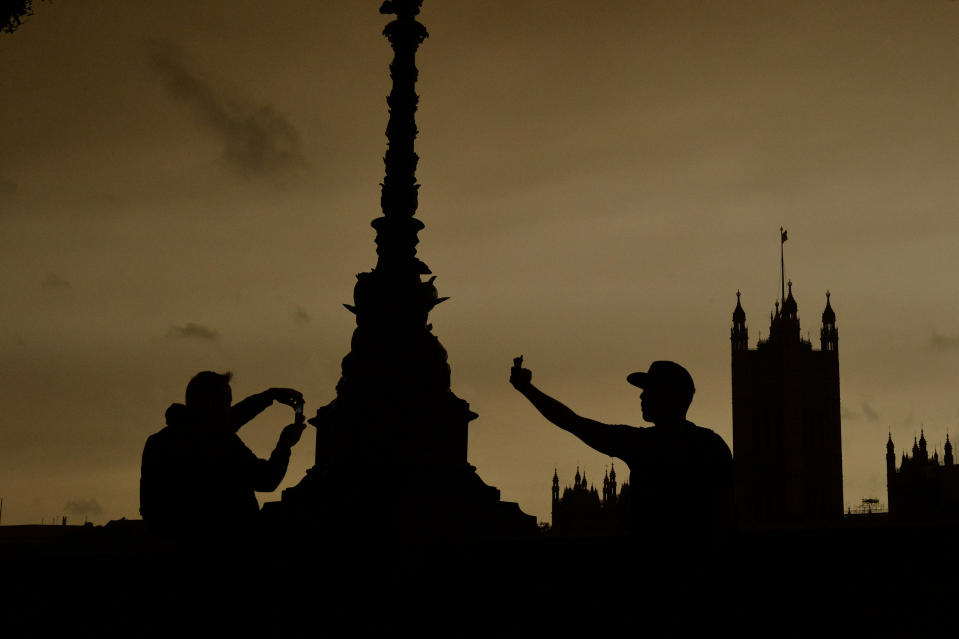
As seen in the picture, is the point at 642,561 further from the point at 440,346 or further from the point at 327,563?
the point at 440,346

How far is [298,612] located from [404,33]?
64.6 ft

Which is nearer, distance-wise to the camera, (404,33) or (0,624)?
(0,624)

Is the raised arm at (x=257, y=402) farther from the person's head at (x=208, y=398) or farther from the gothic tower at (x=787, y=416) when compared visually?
the gothic tower at (x=787, y=416)

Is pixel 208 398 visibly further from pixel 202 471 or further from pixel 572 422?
pixel 572 422

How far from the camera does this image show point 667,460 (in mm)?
4980

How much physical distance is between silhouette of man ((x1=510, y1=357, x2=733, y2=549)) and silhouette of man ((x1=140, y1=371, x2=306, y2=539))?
127 cm

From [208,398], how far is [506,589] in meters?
1.56

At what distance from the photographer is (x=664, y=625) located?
4.75 m

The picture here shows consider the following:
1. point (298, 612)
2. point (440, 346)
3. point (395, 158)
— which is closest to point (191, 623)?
point (298, 612)

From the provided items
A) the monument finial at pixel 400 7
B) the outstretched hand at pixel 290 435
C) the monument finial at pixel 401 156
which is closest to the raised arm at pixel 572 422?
the outstretched hand at pixel 290 435

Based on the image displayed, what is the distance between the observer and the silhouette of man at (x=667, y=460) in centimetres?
493

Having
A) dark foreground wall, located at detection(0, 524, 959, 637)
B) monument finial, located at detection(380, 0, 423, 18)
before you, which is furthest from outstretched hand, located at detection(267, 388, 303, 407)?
monument finial, located at detection(380, 0, 423, 18)

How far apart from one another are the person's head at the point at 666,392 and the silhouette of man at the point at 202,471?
1.63m

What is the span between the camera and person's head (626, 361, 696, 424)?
5117 millimetres
